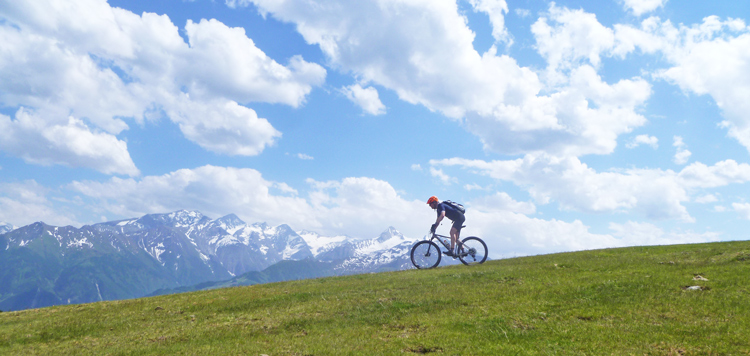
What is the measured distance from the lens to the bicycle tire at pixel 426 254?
26.2m

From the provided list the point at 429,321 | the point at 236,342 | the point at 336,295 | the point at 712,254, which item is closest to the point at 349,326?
the point at 429,321

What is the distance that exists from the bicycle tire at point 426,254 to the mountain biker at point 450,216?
2.64ft

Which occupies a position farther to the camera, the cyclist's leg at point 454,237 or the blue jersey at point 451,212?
the cyclist's leg at point 454,237

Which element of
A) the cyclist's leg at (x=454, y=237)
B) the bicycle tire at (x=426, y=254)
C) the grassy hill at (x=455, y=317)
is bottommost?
the grassy hill at (x=455, y=317)

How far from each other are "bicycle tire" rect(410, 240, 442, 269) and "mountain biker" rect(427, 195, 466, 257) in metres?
0.81

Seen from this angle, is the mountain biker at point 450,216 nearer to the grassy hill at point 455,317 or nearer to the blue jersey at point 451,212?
the blue jersey at point 451,212

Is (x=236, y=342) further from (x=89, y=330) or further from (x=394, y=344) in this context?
(x=89, y=330)

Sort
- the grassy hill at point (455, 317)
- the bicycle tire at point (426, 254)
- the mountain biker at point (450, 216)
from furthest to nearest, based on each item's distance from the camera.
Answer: the bicycle tire at point (426, 254)
the mountain biker at point (450, 216)
the grassy hill at point (455, 317)

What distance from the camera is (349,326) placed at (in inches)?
550

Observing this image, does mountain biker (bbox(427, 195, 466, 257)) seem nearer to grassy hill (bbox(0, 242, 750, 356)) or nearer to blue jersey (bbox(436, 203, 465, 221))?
blue jersey (bbox(436, 203, 465, 221))

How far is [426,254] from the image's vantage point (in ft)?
88.0

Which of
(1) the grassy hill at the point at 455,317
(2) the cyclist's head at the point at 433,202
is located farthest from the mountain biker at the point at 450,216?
(1) the grassy hill at the point at 455,317

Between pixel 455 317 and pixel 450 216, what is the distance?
12.6 metres

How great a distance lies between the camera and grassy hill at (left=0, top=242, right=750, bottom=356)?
10773 mm
